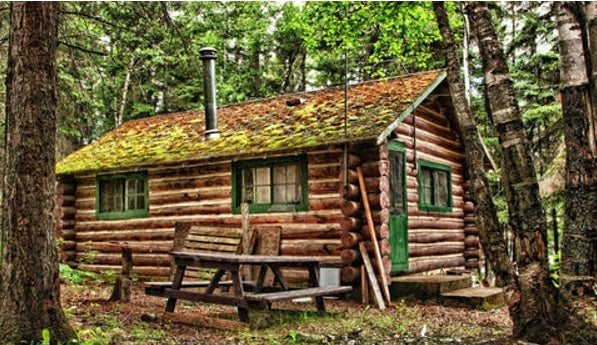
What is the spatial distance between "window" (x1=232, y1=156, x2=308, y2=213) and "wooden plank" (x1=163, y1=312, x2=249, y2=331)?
13.6 feet

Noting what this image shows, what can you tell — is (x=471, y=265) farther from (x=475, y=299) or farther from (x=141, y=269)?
(x=141, y=269)

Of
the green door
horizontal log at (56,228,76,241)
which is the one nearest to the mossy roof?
the green door

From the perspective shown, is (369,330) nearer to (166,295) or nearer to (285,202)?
(166,295)

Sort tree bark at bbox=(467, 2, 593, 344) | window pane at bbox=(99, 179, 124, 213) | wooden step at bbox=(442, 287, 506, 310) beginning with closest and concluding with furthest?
tree bark at bbox=(467, 2, 593, 344), wooden step at bbox=(442, 287, 506, 310), window pane at bbox=(99, 179, 124, 213)

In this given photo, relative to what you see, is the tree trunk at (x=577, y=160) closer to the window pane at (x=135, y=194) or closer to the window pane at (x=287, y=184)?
the window pane at (x=287, y=184)

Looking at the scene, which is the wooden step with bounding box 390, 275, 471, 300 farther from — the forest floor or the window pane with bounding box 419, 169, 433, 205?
the window pane with bounding box 419, 169, 433, 205

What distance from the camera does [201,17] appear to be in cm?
2859

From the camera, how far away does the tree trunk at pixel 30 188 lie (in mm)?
6078

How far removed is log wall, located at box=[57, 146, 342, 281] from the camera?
11.8 metres

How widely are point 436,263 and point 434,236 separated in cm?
66

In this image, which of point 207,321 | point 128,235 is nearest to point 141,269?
point 128,235

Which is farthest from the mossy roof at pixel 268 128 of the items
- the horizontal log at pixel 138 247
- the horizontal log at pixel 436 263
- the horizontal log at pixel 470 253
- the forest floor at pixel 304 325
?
the horizontal log at pixel 470 253

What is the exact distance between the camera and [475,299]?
10.9m

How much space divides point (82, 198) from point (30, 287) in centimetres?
1063
